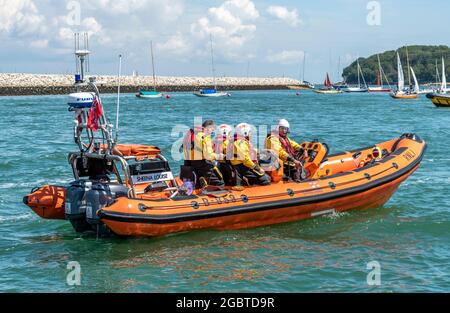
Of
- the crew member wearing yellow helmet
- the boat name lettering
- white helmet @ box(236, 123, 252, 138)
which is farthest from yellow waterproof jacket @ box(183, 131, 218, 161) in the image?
the boat name lettering

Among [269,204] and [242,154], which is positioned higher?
[242,154]

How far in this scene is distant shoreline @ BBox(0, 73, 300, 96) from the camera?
240 feet

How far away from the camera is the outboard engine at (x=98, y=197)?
27.2ft

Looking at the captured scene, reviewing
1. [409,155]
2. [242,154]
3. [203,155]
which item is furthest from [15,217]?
[409,155]

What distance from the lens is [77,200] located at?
8.44m

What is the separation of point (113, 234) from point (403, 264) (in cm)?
358

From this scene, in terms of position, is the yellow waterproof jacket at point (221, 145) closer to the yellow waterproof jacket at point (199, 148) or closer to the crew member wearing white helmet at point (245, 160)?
the crew member wearing white helmet at point (245, 160)

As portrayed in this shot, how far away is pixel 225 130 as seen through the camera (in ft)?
30.9

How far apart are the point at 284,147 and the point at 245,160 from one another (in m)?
0.93

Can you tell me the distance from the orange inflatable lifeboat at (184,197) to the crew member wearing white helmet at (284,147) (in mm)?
331

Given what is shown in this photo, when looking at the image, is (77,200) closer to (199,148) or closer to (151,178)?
(151,178)

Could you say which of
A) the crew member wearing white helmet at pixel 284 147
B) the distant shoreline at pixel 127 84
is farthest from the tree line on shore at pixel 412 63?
the crew member wearing white helmet at pixel 284 147

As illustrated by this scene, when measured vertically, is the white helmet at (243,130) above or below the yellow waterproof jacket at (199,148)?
above

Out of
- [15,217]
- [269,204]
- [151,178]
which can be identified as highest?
[151,178]
